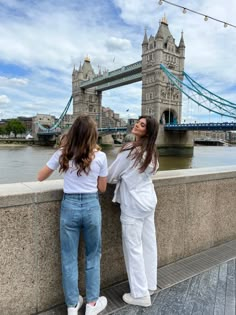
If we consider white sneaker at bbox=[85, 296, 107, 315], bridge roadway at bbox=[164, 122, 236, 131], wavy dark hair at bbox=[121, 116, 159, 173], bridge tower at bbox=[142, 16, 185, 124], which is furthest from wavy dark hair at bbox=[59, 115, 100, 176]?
bridge tower at bbox=[142, 16, 185, 124]

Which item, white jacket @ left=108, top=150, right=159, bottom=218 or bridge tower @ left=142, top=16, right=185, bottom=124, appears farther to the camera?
bridge tower @ left=142, top=16, right=185, bottom=124

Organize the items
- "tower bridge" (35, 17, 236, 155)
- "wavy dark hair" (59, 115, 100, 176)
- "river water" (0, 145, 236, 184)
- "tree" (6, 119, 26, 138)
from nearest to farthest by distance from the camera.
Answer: "wavy dark hair" (59, 115, 100, 176)
"river water" (0, 145, 236, 184)
"tower bridge" (35, 17, 236, 155)
"tree" (6, 119, 26, 138)

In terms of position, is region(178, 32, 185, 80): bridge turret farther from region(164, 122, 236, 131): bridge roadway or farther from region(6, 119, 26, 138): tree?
region(6, 119, 26, 138): tree

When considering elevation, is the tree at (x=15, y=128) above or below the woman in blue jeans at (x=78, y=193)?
above

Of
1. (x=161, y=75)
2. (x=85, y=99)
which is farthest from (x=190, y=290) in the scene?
(x=85, y=99)

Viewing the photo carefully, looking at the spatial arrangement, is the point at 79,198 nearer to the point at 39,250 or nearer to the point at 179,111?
the point at 39,250

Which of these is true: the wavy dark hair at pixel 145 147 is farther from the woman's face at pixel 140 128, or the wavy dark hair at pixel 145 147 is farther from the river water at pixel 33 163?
the river water at pixel 33 163

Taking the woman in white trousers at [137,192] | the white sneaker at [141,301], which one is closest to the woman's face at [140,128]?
the woman in white trousers at [137,192]

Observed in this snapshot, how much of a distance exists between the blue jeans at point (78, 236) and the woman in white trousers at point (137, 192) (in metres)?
0.20

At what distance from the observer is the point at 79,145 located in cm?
154

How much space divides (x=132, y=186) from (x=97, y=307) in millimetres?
773

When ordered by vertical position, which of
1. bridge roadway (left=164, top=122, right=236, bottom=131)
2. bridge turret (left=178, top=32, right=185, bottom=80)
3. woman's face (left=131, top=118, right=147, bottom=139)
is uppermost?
A: bridge turret (left=178, top=32, right=185, bottom=80)

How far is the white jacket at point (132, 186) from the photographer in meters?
1.73

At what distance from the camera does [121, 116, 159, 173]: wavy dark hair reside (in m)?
1.71
